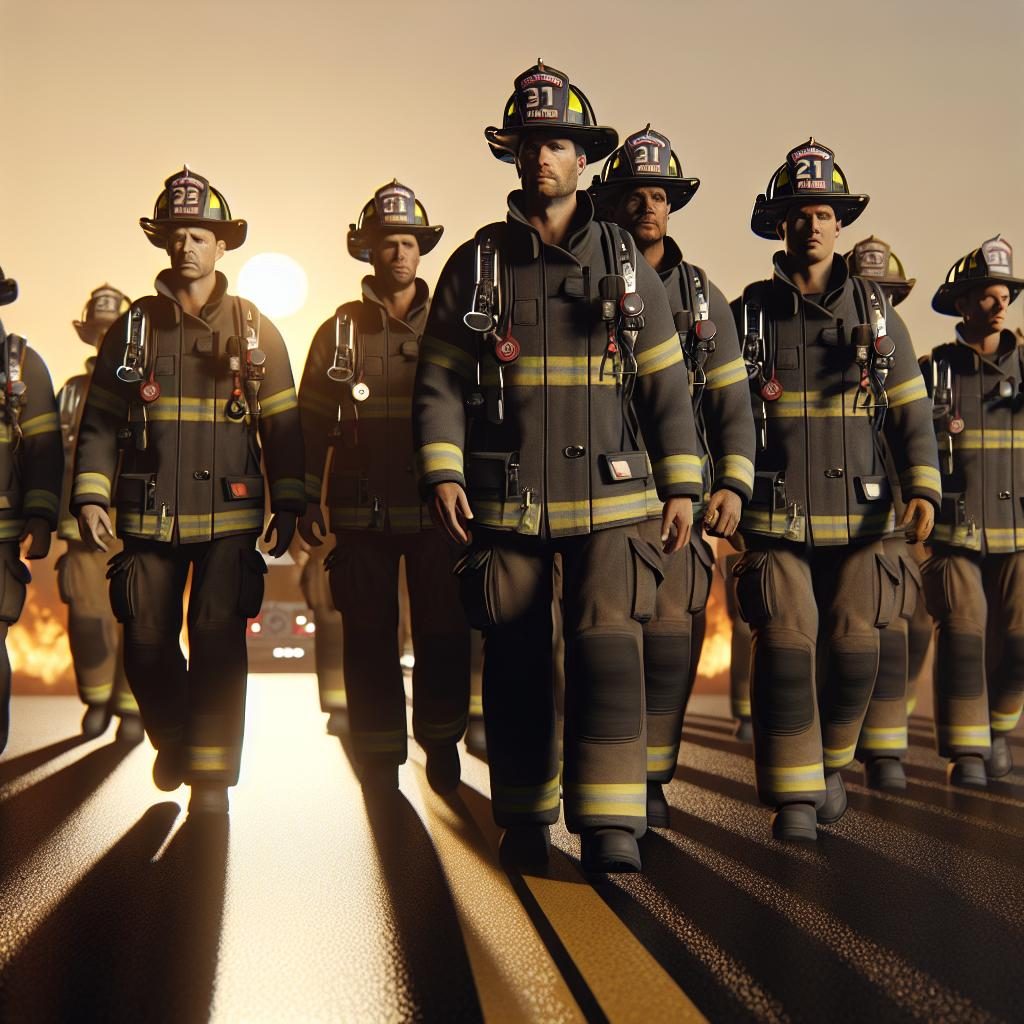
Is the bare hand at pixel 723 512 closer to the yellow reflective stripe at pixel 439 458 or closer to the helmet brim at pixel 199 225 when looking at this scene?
the yellow reflective stripe at pixel 439 458

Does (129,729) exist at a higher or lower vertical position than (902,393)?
lower

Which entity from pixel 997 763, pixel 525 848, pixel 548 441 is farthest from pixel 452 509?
pixel 997 763

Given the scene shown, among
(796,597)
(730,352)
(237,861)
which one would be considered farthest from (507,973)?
(730,352)

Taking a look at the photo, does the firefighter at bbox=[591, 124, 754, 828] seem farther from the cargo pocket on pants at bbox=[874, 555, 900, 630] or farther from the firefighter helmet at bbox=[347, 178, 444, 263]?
the firefighter helmet at bbox=[347, 178, 444, 263]

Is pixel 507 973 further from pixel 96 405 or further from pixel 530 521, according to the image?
pixel 96 405

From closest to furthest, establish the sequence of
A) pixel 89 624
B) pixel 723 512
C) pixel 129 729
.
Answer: pixel 723 512 → pixel 129 729 → pixel 89 624

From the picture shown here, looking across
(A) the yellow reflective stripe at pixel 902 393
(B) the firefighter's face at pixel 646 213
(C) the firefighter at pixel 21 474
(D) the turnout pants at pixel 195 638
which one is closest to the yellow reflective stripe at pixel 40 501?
(C) the firefighter at pixel 21 474

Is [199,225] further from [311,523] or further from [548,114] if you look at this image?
[548,114]

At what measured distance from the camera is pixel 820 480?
14.4 ft

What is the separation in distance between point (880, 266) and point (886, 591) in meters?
3.07

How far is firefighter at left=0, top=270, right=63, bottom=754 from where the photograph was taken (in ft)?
17.1

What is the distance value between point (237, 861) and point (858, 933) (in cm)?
187

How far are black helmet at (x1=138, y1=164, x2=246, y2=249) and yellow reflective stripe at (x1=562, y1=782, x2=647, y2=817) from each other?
9.02 ft

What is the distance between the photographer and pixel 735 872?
358cm
